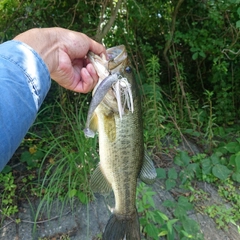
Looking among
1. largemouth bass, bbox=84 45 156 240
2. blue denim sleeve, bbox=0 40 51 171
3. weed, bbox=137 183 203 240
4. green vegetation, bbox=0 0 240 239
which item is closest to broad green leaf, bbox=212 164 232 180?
green vegetation, bbox=0 0 240 239

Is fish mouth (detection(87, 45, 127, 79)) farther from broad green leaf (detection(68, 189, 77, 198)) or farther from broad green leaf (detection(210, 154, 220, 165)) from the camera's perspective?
broad green leaf (detection(210, 154, 220, 165))

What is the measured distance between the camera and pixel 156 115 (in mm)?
3650

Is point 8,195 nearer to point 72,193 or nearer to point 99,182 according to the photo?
point 72,193

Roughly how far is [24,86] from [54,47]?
0.63 meters

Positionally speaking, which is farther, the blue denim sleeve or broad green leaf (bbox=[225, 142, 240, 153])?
broad green leaf (bbox=[225, 142, 240, 153])

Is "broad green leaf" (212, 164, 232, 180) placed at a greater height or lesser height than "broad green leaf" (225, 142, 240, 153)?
lesser

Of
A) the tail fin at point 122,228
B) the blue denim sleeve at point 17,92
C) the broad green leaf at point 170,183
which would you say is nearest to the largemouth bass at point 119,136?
the tail fin at point 122,228

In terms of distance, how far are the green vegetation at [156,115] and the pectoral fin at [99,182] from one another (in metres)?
0.61

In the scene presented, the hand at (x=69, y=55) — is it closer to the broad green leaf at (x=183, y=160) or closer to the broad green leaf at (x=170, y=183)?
the broad green leaf at (x=170, y=183)

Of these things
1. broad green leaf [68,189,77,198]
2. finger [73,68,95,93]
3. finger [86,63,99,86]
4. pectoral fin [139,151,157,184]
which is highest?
finger [86,63,99,86]

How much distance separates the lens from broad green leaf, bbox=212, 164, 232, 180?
3.38 metres

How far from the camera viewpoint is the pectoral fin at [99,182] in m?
2.01

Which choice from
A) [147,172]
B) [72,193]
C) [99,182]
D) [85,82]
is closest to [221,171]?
[72,193]

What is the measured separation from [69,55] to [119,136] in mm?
506
